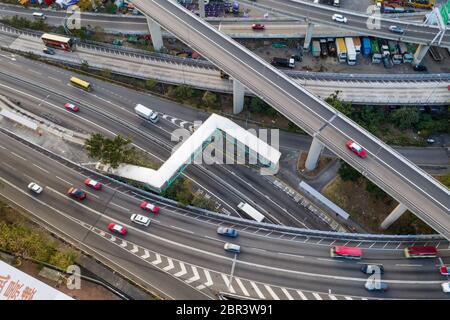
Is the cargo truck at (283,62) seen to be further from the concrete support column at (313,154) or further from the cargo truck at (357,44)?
the concrete support column at (313,154)

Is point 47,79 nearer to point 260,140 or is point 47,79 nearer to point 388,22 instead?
point 260,140

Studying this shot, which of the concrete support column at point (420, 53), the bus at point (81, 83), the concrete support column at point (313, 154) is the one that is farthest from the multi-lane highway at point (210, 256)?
the concrete support column at point (420, 53)

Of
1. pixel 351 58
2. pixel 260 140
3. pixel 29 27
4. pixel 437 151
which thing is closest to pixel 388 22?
pixel 351 58

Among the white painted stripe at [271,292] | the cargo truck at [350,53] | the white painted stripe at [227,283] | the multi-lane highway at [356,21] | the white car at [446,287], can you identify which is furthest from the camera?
the cargo truck at [350,53]

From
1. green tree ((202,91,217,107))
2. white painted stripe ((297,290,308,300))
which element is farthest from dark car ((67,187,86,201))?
white painted stripe ((297,290,308,300))

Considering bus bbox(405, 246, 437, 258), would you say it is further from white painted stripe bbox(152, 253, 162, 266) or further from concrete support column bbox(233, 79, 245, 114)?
concrete support column bbox(233, 79, 245, 114)

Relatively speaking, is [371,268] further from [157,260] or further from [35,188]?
[35,188]

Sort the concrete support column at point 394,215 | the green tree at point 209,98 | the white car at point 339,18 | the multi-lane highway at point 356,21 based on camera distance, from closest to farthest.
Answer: the concrete support column at point 394,215 → the green tree at point 209,98 → the multi-lane highway at point 356,21 → the white car at point 339,18
